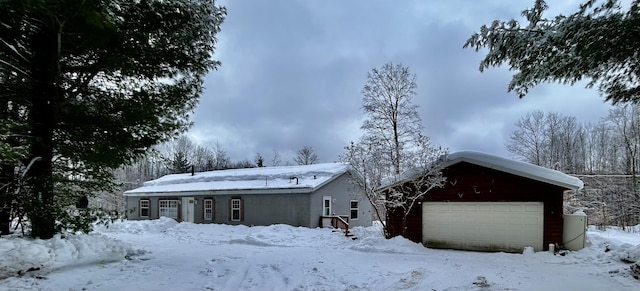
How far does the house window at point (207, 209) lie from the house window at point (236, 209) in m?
1.81

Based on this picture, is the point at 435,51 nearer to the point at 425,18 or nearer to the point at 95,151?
the point at 425,18

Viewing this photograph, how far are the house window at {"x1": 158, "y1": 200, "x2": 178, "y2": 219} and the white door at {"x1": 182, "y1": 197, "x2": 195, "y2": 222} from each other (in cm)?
79

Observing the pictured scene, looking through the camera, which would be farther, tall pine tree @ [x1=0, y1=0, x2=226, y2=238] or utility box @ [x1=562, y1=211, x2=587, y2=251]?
utility box @ [x1=562, y1=211, x2=587, y2=251]

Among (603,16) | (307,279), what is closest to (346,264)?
(307,279)

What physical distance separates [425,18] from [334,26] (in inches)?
148

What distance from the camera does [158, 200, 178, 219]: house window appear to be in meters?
25.1

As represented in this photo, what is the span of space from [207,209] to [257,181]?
3.75 meters

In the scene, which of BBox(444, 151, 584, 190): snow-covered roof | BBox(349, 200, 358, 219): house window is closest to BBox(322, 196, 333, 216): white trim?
BBox(349, 200, 358, 219): house window

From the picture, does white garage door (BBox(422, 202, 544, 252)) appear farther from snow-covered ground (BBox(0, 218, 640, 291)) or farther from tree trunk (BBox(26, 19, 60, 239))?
tree trunk (BBox(26, 19, 60, 239))

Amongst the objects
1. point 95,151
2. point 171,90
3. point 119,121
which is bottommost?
point 95,151

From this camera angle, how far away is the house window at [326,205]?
20266mm

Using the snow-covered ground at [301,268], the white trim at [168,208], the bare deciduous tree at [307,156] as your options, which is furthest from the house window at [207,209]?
the bare deciduous tree at [307,156]

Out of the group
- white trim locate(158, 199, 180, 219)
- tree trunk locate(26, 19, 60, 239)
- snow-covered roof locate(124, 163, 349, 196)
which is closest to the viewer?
tree trunk locate(26, 19, 60, 239)

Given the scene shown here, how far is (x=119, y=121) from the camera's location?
867cm
